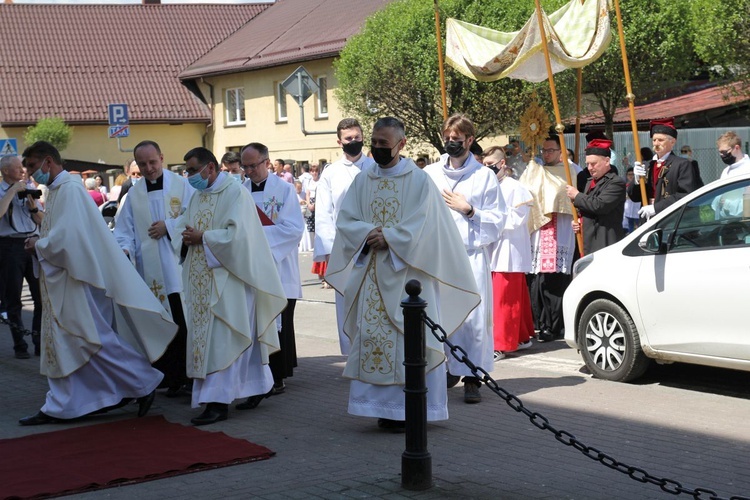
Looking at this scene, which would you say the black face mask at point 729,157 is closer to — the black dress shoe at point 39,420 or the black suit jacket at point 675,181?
the black suit jacket at point 675,181

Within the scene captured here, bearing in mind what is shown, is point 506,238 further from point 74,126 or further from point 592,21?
point 74,126

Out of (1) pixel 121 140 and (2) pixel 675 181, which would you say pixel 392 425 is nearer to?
(2) pixel 675 181

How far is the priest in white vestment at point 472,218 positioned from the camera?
8625 millimetres

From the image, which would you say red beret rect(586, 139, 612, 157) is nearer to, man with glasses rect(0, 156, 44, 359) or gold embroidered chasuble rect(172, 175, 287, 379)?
gold embroidered chasuble rect(172, 175, 287, 379)

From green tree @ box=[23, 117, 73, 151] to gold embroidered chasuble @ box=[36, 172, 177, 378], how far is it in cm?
3654

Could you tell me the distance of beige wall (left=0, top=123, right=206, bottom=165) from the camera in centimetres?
4756

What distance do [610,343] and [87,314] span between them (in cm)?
433

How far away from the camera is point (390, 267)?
7.51 metres

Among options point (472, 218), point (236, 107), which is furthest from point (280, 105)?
point (472, 218)

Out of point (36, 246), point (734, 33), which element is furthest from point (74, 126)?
point (36, 246)

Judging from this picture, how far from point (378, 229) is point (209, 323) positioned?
157 centimetres

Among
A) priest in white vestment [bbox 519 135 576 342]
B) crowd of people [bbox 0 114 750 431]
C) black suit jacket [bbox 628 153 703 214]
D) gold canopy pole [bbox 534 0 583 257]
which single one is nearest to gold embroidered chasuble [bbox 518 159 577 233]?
priest in white vestment [bbox 519 135 576 342]

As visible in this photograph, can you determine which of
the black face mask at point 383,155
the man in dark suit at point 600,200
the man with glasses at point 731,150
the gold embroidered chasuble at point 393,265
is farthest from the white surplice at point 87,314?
the man with glasses at point 731,150

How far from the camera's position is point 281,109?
4453 cm
